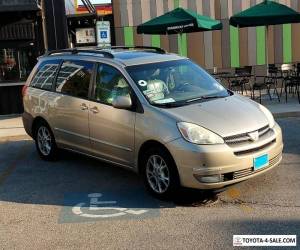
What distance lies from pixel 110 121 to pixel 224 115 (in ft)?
5.01

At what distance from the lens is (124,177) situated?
7.15 metres

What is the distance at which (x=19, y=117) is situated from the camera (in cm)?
1345

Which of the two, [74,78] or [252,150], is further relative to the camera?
[74,78]

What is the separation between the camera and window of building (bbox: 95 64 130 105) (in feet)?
21.7

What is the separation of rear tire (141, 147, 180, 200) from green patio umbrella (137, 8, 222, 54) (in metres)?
6.79

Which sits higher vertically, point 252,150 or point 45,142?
point 252,150

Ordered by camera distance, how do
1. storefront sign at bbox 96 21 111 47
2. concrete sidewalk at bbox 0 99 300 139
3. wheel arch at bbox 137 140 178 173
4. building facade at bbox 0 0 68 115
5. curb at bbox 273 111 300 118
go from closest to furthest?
wheel arch at bbox 137 140 178 173
concrete sidewalk at bbox 0 99 300 139
curb at bbox 273 111 300 118
storefront sign at bbox 96 21 111 47
building facade at bbox 0 0 68 115

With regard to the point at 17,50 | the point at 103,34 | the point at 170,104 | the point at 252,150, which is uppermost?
the point at 103,34

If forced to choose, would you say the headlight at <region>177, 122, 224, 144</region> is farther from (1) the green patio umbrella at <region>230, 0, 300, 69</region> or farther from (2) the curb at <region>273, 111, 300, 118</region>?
(1) the green patio umbrella at <region>230, 0, 300, 69</region>

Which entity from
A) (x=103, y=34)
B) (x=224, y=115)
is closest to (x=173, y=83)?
(x=224, y=115)

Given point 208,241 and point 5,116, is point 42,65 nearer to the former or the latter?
point 208,241

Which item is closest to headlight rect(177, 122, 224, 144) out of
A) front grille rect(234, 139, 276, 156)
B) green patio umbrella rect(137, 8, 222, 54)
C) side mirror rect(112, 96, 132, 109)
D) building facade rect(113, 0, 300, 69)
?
front grille rect(234, 139, 276, 156)

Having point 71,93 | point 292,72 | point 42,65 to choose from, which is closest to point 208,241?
point 71,93

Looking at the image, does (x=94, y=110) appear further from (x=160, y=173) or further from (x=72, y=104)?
(x=160, y=173)
